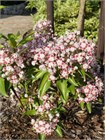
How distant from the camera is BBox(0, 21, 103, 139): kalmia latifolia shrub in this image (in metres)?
3.34

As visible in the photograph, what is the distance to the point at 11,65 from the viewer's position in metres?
3.35

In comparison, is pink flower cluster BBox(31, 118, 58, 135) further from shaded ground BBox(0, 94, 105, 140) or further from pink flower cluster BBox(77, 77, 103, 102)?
shaded ground BBox(0, 94, 105, 140)

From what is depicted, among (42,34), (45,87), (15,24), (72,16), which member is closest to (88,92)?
(45,87)

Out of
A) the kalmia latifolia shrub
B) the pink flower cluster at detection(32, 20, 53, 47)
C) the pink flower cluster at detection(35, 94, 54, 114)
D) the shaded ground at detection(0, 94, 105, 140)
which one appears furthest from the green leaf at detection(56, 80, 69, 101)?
the shaded ground at detection(0, 94, 105, 140)

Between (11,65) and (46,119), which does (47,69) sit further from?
(46,119)

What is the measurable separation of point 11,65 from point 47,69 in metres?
0.33

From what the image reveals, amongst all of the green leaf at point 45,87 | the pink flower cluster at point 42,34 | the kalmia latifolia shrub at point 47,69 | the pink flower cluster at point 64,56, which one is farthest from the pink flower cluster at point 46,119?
the pink flower cluster at point 42,34

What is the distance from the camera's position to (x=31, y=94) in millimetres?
4043

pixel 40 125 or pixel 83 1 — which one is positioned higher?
pixel 83 1

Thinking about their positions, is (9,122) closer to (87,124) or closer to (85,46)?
(87,124)

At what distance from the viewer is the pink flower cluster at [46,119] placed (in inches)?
142

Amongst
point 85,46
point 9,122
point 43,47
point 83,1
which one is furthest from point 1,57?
point 83,1

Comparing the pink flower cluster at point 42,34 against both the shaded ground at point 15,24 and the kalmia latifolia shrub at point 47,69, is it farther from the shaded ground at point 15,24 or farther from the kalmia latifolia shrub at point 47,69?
the shaded ground at point 15,24

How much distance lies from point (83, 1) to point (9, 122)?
2.58 m
